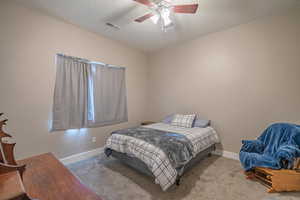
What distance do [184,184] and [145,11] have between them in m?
2.88

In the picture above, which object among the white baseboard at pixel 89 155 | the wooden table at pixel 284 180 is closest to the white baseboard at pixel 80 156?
the white baseboard at pixel 89 155

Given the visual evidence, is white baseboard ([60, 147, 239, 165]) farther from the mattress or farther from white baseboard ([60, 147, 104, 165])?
the mattress

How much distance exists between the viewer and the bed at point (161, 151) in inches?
68.6

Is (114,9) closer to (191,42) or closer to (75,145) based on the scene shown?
(191,42)

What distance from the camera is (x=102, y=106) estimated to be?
3176 mm

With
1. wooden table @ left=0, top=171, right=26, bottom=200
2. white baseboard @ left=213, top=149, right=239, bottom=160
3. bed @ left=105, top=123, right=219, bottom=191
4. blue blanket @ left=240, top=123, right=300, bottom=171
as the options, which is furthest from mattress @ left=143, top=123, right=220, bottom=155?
wooden table @ left=0, top=171, right=26, bottom=200

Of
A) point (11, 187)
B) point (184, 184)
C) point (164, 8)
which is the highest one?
point (164, 8)

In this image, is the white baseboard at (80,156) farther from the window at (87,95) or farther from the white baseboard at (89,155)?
the window at (87,95)

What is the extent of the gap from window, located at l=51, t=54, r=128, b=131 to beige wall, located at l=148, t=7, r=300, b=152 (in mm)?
1577

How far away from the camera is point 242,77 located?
269 centimetres

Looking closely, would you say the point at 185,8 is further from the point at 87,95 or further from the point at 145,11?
the point at 87,95

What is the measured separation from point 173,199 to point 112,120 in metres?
2.22

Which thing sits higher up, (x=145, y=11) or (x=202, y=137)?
(x=145, y=11)

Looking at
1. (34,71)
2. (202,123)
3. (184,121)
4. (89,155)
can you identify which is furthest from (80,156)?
(202,123)
